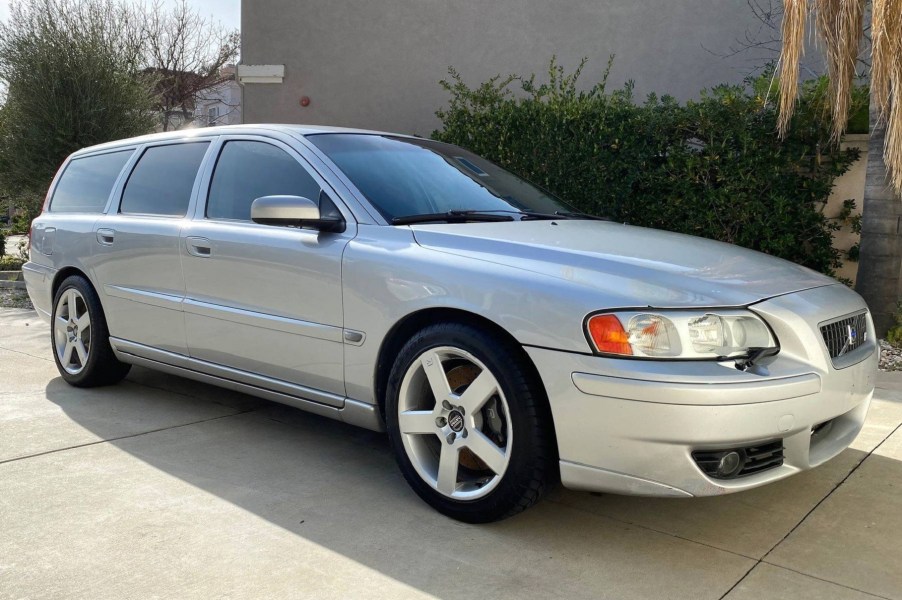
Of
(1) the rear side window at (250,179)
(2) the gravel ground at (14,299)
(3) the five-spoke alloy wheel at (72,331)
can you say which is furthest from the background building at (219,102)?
(1) the rear side window at (250,179)

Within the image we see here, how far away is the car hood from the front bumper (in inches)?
7.4

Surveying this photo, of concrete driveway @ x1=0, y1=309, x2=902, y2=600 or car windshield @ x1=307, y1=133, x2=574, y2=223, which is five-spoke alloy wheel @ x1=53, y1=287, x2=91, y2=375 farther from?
car windshield @ x1=307, y1=133, x2=574, y2=223

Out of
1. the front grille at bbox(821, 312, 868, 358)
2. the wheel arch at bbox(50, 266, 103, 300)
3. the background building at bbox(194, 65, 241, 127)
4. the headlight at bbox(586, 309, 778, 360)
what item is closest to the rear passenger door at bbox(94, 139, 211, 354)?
the wheel arch at bbox(50, 266, 103, 300)

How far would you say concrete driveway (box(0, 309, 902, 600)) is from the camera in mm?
2895

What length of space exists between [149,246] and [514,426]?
8.64 ft

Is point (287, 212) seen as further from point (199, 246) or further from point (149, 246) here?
point (149, 246)

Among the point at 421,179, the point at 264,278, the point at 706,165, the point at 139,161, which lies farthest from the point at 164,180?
the point at 706,165

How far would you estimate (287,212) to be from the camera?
3.75 m

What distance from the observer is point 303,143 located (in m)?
A: 4.22

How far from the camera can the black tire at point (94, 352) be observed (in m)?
5.25

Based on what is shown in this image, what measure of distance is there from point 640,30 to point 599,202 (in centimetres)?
396

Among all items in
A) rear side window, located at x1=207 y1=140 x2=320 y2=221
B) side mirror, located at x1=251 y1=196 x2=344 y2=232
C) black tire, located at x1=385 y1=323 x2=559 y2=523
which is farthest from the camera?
rear side window, located at x1=207 y1=140 x2=320 y2=221

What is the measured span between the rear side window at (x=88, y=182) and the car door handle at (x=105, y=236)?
239 millimetres

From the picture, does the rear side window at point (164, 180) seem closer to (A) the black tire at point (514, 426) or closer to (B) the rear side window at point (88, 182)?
(B) the rear side window at point (88, 182)
